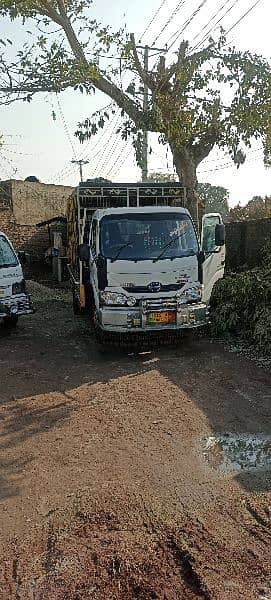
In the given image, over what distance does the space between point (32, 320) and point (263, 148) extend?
6.77m

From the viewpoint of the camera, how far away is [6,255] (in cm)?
994

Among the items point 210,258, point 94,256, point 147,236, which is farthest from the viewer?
point 210,258

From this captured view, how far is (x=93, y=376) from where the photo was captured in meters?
7.13

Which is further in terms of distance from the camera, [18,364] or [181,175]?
[181,175]

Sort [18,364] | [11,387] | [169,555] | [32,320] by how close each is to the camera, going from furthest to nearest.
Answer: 1. [32,320]
2. [18,364]
3. [11,387]
4. [169,555]

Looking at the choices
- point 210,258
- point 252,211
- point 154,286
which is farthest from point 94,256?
point 252,211

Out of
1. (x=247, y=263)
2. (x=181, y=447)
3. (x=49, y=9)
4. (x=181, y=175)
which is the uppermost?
(x=49, y=9)

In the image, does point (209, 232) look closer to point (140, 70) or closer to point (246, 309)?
point (246, 309)

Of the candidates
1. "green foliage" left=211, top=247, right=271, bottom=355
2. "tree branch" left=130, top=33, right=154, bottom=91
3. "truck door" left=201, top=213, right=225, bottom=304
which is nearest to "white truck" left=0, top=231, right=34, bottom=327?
"truck door" left=201, top=213, right=225, bottom=304

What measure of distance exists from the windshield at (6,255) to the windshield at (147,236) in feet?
7.67

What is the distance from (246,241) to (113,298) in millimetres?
6229

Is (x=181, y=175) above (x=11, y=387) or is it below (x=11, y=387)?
above

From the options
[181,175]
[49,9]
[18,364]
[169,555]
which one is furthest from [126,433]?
[49,9]

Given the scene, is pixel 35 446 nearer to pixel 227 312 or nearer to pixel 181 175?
pixel 227 312
